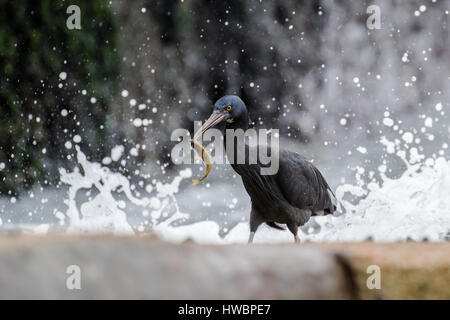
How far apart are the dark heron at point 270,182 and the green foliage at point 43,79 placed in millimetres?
2490

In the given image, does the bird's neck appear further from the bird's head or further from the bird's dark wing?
the bird's dark wing

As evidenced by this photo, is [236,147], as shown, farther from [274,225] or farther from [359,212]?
[359,212]

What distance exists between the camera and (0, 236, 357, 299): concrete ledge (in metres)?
1.28

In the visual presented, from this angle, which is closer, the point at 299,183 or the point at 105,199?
the point at 299,183

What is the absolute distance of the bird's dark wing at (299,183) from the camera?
12.8ft

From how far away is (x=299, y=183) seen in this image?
396 cm

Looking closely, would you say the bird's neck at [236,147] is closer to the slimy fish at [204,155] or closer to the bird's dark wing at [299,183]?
the bird's dark wing at [299,183]

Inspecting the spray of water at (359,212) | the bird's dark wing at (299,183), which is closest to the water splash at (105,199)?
the spray of water at (359,212)

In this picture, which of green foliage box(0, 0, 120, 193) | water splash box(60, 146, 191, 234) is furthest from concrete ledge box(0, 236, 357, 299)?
green foliage box(0, 0, 120, 193)

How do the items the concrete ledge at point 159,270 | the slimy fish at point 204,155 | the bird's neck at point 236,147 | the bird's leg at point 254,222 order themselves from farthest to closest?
the bird's leg at point 254,222
the bird's neck at point 236,147
the slimy fish at point 204,155
the concrete ledge at point 159,270

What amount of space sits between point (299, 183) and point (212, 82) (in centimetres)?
263

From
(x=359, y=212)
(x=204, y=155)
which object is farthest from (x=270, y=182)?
(x=359, y=212)
